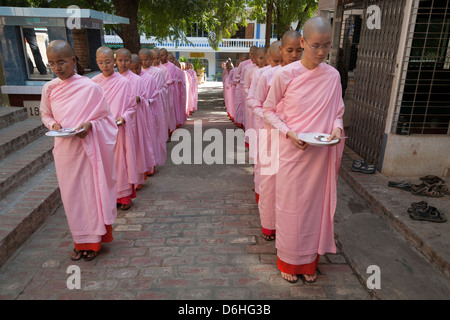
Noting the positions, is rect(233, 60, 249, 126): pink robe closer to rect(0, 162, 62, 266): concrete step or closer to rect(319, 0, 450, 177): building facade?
rect(319, 0, 450, 177): building facade

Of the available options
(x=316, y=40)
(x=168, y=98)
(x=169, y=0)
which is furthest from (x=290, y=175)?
(x=169, y=0)

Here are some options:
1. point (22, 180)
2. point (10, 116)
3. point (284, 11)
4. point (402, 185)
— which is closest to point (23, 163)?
point (22, 180)

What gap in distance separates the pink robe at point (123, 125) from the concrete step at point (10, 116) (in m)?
2.81

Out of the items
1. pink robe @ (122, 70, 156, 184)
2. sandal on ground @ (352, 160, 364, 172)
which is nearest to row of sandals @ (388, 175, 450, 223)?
sandal on ground @ (352, 160, 364, 172)

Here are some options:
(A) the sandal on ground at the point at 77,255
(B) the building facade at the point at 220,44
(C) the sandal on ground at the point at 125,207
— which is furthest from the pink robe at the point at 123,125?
(B) the building facade at the point at 220,44

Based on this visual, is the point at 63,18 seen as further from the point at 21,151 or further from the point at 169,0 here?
the point at 21,151

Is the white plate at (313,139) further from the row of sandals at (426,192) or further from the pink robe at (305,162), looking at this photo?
the row of sandals at (426,192)

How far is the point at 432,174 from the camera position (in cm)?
548

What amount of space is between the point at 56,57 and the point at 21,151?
3226mm

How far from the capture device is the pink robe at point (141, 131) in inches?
200

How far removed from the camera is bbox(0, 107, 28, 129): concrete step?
6.14 meters

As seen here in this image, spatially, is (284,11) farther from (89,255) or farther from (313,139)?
(89,255)

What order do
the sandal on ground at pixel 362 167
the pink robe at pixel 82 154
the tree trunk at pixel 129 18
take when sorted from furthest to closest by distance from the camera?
the tree trunk at pixel 129 18 < the sandal on ground at pixel 362 167 < the pink robe at pixel 82 154

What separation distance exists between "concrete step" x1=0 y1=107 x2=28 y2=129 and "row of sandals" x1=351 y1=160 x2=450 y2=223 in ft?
20.5
